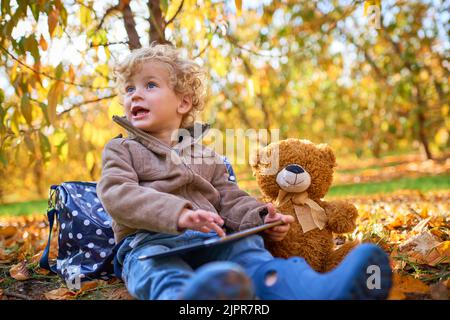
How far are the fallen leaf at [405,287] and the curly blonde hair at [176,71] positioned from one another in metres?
0.93

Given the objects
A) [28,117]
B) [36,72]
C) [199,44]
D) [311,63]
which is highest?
[311,63]

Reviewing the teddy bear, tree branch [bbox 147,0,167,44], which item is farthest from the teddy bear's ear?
tree branch [bbox 147,0,167,44]

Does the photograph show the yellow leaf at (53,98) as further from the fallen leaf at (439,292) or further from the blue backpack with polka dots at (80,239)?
Result: the fallen leaf at (439,292)

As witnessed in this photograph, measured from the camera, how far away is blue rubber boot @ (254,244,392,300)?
3.51ft

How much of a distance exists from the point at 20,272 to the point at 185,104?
3.09ft

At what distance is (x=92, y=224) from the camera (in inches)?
73.4

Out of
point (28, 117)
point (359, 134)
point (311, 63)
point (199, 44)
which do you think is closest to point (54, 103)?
point (28, 117)

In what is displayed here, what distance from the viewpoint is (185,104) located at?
1.85 meters

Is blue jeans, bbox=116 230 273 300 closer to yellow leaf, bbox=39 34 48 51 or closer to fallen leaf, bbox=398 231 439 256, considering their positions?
fallen leaf, bbox=398 231 439 256

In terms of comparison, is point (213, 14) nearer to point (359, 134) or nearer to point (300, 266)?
point (300, 266)

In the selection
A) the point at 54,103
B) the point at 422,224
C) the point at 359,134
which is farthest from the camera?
the point at 359,134

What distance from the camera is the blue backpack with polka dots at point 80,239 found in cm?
177

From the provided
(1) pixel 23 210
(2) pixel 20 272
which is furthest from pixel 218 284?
(1) pixel 23 210

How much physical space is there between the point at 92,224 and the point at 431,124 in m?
6.42
